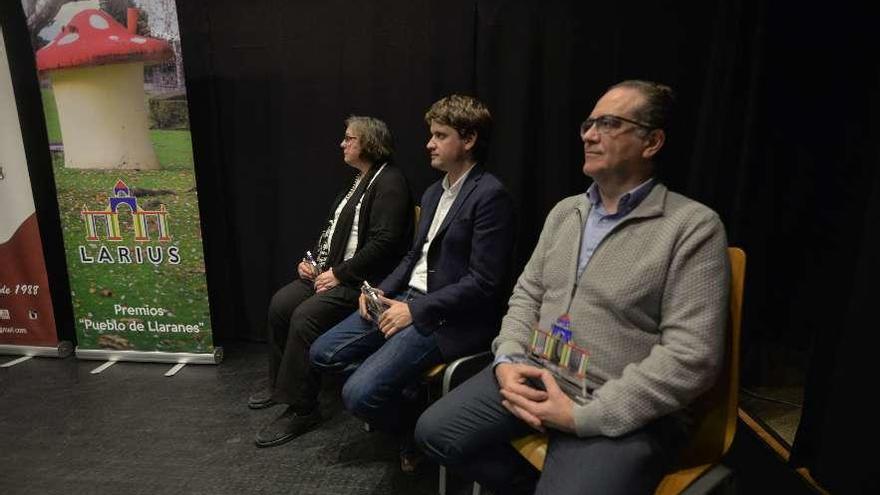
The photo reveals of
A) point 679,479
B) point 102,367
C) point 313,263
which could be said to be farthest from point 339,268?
point 102,367

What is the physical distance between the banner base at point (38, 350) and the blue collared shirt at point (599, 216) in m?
3.07

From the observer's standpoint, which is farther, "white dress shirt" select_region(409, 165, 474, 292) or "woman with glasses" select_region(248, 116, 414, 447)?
"woman with glasses" select_region(248, 116, 414, 447)

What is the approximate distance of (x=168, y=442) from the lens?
2.16 meters

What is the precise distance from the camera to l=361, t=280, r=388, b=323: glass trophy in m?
1.91

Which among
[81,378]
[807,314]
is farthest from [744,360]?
[81,378]

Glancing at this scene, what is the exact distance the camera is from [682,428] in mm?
1188

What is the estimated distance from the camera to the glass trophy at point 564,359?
48.8 inches

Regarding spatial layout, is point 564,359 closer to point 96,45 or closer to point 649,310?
point 649,310

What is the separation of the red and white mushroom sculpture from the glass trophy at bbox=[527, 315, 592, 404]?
222cm

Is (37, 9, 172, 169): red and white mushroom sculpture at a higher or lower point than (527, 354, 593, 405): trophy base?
higher

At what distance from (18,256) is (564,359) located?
3.13m

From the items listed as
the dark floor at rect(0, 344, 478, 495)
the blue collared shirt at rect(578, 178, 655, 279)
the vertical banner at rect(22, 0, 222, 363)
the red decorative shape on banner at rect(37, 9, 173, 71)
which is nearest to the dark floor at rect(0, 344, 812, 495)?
the dark floor at rect(0, 344, 478, 495)

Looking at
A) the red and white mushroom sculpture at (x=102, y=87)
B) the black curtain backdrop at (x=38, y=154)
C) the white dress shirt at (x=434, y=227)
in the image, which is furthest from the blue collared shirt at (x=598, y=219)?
the black curtain backdrop at (x=38, y=154)

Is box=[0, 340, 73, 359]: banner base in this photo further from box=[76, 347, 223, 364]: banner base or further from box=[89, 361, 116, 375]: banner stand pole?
box=[89, 361, 116, 375]: banner stand pole
